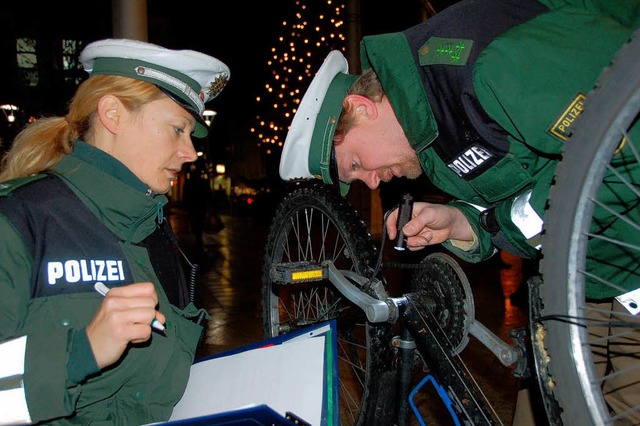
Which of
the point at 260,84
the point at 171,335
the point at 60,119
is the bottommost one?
the point at 171,335

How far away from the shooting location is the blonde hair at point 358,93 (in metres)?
2.09

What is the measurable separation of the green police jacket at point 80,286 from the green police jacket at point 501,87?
3.13ft

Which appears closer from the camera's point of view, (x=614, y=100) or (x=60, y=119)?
(x=614, y=100)

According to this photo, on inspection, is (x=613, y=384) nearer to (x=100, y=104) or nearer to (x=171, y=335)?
(x=171, y=335)

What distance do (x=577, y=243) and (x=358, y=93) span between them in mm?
1130

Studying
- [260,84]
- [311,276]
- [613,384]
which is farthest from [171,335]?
[260,84]

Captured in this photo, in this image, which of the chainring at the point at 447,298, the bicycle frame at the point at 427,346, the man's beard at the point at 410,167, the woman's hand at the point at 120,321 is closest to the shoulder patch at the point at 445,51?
the man's beard at the point at 410,167

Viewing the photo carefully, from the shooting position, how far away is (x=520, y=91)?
1.43 m

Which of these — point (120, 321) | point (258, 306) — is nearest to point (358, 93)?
point (120, 321)

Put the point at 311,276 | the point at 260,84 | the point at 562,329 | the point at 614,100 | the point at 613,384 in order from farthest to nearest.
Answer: the point at 260,84, the point at 311,276, the point at 613,384, the point at 562,329, the point at 614,100

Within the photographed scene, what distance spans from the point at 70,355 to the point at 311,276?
1096 millimetres

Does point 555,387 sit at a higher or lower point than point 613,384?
higher

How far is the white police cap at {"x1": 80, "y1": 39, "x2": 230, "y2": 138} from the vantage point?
2.06 meters

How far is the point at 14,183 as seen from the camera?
1.72 metres
